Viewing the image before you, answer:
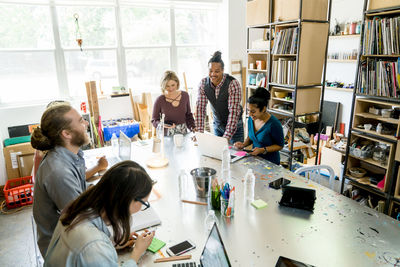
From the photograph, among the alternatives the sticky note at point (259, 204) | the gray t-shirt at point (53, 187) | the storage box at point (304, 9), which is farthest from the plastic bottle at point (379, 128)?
the gray t-shirt at point (53, 187)

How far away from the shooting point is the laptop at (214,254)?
1048 millimetres

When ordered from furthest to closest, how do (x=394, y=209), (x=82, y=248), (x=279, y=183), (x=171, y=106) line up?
(x=171, y=106) → (x=394, y=209) → (x=279, y=183) → (x=82, y=248)

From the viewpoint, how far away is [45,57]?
4.39 metres

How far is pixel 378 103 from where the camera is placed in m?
2.72

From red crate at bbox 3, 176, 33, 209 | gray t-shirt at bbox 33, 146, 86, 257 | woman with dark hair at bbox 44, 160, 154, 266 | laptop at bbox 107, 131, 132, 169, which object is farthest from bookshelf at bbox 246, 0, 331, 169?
red crate at bbox 3, 176, 33, 209

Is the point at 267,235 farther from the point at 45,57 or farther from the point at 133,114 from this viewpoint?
the point at 45,57

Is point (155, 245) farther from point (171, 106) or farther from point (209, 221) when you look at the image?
point (171, 106)

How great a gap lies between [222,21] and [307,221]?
470cm

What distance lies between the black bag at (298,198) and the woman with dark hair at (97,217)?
0.94 m

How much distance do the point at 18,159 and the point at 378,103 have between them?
168 inches

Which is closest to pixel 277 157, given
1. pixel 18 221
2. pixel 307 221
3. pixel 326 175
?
pixel 307 221

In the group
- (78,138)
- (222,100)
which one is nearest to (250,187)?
(78,138)

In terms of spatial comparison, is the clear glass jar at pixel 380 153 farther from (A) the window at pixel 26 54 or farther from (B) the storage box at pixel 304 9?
(A) the window at pixel 26 54

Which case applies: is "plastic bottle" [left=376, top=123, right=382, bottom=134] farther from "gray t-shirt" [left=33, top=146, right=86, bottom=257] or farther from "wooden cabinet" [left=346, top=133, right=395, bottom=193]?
"gray t-shirt" [left=33, top=146, right=86, bottom=257]
